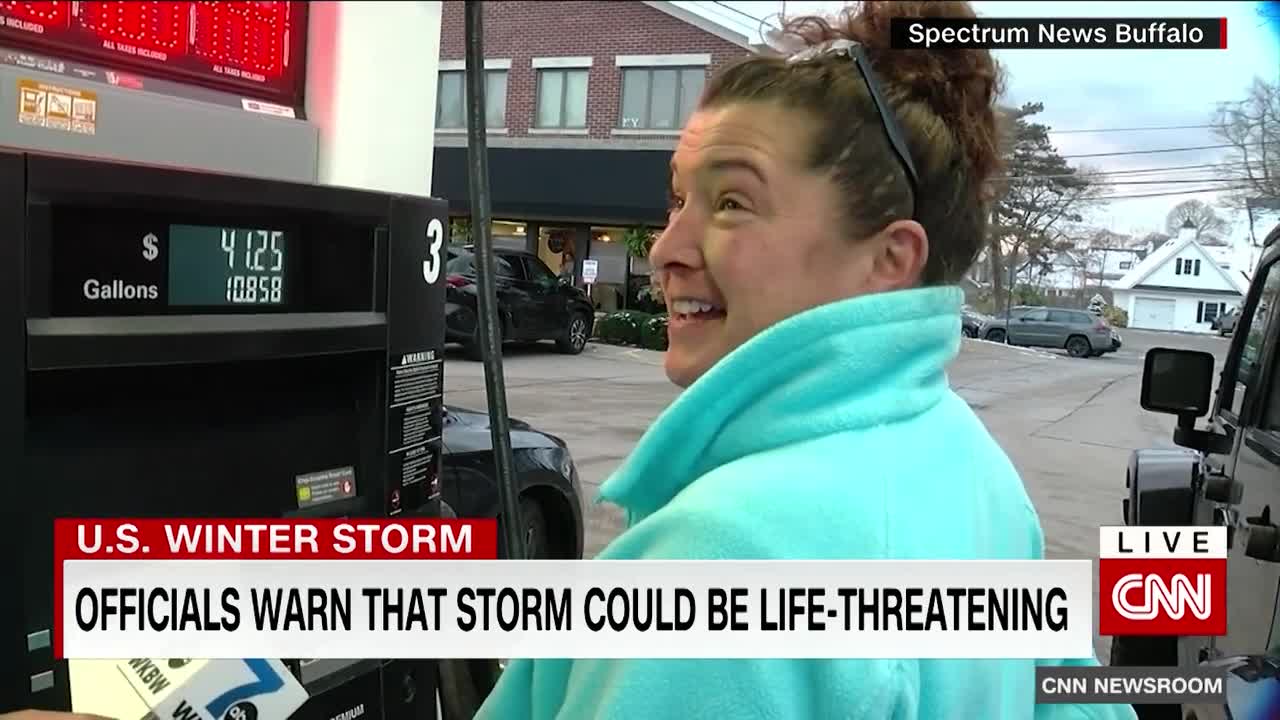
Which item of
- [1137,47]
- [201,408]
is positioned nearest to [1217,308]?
[1137,47]

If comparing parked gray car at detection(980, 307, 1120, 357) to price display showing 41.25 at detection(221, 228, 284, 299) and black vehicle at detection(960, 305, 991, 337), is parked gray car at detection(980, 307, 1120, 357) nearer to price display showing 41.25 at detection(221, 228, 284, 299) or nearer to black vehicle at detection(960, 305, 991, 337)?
black vehicle at detection(960, 305, 991, 337)

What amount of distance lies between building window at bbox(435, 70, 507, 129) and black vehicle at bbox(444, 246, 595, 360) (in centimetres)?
18

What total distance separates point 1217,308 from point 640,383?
928 millimetres

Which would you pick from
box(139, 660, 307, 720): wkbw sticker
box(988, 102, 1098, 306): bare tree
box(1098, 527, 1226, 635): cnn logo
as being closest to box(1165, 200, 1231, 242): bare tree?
box(988, 102, 1098, 306): bare tree

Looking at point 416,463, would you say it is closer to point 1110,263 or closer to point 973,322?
point 973,322

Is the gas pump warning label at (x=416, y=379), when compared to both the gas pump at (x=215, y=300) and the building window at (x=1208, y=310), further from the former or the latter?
the building window at (x=1208, y=310)

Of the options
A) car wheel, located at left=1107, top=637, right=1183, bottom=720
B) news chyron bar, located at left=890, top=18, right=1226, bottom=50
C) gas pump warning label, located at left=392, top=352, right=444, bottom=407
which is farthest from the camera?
car wheel, located at left=1107, top=637, right=1183, bottom=720

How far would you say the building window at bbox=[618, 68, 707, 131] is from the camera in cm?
136

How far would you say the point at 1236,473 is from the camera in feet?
6.14

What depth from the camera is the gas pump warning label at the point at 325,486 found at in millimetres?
1198

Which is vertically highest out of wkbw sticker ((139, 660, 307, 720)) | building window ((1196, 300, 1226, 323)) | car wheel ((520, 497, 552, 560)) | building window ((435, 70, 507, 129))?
building window ((435, 70, 507, 129))

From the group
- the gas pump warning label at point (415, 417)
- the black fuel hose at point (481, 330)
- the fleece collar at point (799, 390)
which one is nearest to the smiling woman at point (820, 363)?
the fleece collar at point (799, 390)

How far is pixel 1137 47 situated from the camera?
1.29 metres

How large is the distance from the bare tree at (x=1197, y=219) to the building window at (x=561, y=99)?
84 cm
